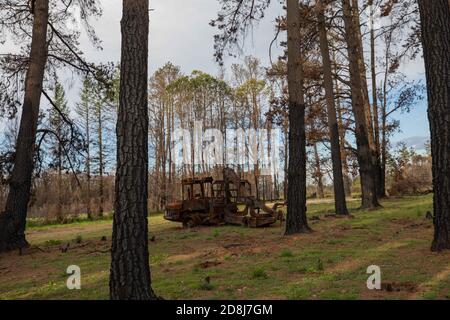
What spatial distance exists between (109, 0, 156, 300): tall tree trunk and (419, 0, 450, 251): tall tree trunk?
18.1 ft

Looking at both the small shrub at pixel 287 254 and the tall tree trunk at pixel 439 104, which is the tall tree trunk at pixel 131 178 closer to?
the small shrub at pixel 287 254

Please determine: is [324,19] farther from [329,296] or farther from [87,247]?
[329,296]

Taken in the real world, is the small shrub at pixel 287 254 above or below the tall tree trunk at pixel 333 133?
below

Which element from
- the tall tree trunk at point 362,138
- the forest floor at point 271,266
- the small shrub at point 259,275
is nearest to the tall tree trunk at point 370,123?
the tall tree trunk at point 362,138

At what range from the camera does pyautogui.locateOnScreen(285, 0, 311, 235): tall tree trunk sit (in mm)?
11031

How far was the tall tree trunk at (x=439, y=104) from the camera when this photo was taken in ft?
24.6

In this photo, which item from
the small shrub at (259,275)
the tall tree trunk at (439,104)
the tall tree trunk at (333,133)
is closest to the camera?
the small shrub at (259,275)

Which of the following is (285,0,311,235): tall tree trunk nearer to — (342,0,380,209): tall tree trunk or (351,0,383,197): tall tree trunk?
(342,0,380,209): tall tree trunk

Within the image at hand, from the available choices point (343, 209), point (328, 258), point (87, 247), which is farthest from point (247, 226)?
point (328, 258)

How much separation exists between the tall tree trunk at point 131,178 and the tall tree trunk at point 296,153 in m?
6.35

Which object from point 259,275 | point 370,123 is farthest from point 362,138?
point 259,275

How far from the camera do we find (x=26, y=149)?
12.4 meters

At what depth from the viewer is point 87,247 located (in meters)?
12.1

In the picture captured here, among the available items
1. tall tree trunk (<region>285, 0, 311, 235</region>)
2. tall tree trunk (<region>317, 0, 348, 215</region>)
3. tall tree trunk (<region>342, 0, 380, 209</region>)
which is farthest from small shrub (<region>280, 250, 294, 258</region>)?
tall tree trunk (<region>342, 0, 380, 209</region>)
